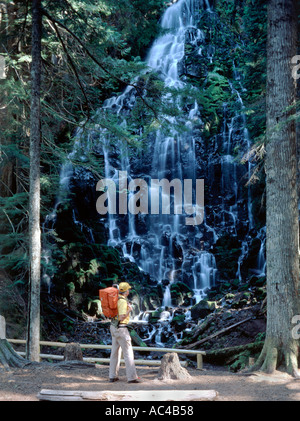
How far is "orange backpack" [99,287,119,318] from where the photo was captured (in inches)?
240

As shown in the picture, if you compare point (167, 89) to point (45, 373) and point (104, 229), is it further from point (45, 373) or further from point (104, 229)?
point (104, 229)

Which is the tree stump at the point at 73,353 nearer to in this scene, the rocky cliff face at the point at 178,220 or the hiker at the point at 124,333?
the hiker at the point at 124,333

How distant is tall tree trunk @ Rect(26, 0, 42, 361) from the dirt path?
1.29 meters

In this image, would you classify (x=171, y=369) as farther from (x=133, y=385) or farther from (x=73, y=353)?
(x=73, y=353)

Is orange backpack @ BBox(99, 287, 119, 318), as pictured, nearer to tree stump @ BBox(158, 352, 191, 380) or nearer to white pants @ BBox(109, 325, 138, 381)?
white pants @ BBox(109, 325, 138, 381)

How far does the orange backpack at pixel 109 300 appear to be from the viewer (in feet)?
20.0

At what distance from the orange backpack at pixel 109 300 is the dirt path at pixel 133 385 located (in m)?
1.03

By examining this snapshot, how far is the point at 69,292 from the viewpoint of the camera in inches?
680

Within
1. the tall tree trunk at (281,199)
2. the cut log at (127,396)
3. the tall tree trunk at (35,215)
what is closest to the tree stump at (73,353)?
the tall tree trunk at (35,215)

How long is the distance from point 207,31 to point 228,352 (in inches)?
1104

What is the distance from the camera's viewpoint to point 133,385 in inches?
241

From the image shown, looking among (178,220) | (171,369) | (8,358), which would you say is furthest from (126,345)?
(178,220)

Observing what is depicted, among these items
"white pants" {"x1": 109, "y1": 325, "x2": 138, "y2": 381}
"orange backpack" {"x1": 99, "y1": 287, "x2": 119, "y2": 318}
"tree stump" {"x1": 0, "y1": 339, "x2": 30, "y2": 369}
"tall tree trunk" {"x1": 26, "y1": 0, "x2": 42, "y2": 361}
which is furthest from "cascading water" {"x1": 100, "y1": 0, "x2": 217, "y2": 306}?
"orange backpack" {"x1": 99, "y1": 287, "x2": 119, "y2": 318}

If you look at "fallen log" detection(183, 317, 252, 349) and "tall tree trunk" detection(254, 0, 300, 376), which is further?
"fallen log" detection(183, 317, 252, 349)
